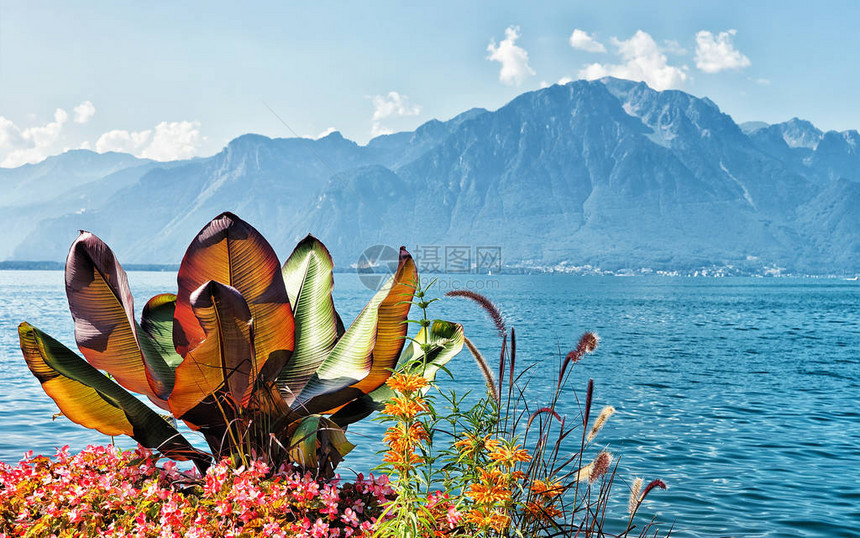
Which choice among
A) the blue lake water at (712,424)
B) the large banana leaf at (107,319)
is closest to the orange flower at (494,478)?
the blue lake water at (712,424)

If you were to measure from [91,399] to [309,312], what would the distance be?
1.51m

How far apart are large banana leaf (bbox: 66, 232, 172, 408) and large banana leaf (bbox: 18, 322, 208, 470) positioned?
0.57 ft

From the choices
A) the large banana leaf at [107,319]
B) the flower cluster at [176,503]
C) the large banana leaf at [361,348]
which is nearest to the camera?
the flower cluster at [176,503]

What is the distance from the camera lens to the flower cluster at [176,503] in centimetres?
335

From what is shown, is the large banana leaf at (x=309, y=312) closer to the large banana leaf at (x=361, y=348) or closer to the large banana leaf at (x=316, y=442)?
the large banana leaf at (x=361, y=348)

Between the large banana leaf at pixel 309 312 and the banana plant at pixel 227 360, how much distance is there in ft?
0.04

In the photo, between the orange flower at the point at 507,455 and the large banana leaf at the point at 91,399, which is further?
the large banana leaf at the point at 91,399

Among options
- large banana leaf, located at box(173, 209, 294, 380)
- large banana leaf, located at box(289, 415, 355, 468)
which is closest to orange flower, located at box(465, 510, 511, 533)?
large banana leaf, located at box(289, 415, 355, 468)

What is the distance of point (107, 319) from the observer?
14.3ft

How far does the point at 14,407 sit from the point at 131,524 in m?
12.9

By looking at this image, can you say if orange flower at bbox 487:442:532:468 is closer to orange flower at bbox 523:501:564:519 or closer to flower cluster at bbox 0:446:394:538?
Answer: orange flower at bbox 523:501:564:519

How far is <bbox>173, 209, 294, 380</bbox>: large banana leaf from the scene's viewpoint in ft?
13.9

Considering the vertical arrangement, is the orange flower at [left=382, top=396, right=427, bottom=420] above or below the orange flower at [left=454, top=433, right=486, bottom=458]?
above

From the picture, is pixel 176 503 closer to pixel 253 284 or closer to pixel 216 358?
pixel 216 358
